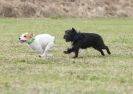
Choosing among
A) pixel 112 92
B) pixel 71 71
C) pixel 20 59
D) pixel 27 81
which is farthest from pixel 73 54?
pixel 112 92

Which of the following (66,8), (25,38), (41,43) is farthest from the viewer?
(66,8)

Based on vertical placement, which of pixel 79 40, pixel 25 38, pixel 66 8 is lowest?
pixel 66 8

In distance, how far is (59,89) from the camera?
1188cm

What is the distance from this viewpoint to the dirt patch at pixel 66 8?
5112 centimetres

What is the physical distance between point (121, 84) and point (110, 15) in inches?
1649

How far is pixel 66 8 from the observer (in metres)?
54.3

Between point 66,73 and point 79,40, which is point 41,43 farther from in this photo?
point 66,73

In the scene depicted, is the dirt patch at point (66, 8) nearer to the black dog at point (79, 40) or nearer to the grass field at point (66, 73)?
the grass field at point (66, 73)

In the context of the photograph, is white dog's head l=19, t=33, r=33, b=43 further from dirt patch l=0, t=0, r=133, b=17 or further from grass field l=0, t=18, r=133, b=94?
dirt patch l=0, t=0, r=133, b=17

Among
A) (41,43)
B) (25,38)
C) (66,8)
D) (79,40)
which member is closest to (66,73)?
(25,38)

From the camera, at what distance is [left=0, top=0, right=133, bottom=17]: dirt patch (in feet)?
168

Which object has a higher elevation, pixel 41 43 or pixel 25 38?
pixel 25 38

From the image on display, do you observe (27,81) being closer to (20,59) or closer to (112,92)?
(112,92)

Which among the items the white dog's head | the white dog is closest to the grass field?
the white dog
